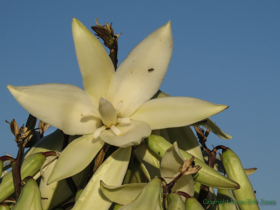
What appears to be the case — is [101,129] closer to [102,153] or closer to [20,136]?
[102,153]

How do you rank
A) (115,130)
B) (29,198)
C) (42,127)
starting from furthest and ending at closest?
(42,127) < (115,130) < (29,198)

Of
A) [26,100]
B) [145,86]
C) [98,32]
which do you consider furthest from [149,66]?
[26,100]

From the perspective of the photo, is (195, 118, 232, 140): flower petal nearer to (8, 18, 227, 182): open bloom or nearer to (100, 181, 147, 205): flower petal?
(8, 18, 227, 182): open bloom

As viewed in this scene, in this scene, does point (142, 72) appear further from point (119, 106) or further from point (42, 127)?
point (42, 127)

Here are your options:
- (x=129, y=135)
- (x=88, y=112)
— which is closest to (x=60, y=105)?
(x=88, y=112)

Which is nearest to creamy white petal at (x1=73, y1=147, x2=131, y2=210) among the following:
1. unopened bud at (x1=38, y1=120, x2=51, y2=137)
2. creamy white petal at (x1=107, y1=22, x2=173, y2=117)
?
creamy white petal at (x1=107, y1=22, x2=173, y2=117)
